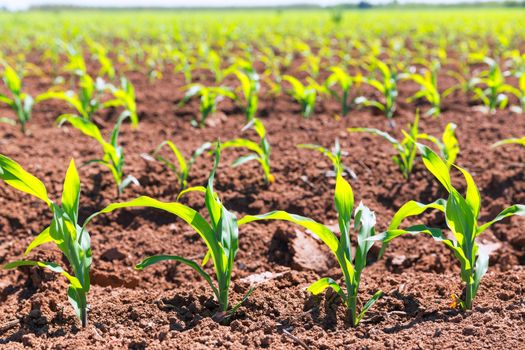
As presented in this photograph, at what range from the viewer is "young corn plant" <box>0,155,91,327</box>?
192 centimetres

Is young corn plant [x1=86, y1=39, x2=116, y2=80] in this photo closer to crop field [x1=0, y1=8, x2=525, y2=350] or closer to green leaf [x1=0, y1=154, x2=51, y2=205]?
crop field [x1=0, y1=8, x2=525, y2=350]

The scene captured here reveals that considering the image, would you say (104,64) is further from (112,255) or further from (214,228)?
(214,228)

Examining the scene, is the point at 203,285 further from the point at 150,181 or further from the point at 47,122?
the point at 47,122

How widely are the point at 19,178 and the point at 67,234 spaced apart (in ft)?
0.84

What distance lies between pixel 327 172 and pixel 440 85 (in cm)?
372

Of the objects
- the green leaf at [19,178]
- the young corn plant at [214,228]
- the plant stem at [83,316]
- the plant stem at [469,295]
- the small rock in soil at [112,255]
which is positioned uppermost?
the green leaf at [19,178]

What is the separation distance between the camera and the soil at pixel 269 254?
198 cm

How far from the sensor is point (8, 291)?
97.0 inches

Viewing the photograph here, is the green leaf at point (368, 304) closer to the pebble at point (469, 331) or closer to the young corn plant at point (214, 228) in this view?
the pebble at point (469, 331)

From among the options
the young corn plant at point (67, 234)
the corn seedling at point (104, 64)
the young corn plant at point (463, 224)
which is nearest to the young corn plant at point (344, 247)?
the young corn plant at point (463, 224)

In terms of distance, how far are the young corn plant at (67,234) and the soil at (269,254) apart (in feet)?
0.47

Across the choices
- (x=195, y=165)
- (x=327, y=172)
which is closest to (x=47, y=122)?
(x=195, y=165)

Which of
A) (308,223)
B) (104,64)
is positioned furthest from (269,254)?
(104,64)

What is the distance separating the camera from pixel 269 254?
9.20 feet
